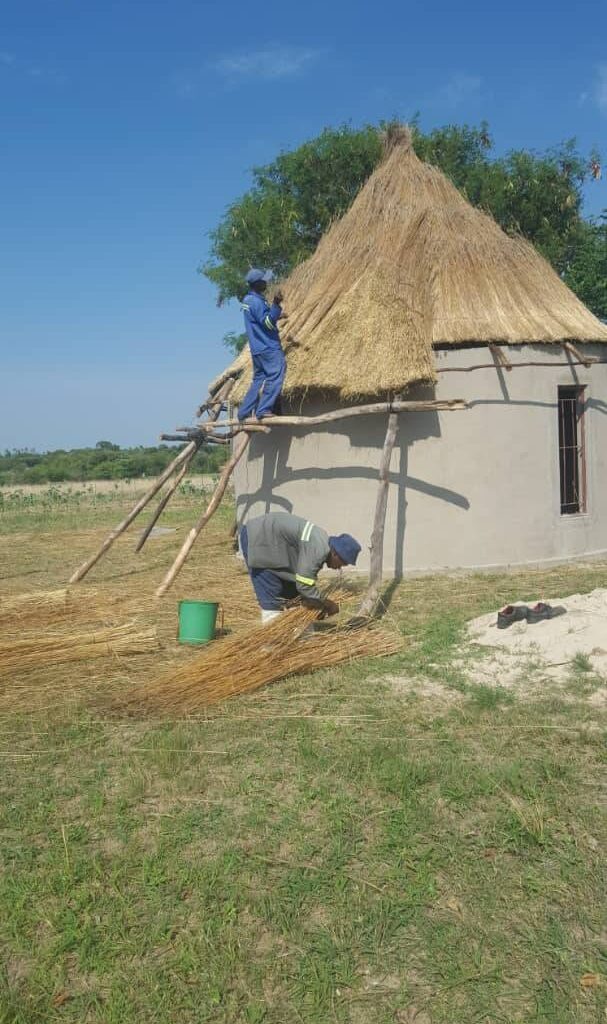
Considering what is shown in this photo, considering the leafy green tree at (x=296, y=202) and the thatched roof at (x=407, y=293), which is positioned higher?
the leafy green tree at (x=296, y=202)

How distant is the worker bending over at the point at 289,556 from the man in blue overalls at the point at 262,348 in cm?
350

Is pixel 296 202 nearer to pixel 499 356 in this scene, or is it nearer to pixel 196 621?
pixel 499 356

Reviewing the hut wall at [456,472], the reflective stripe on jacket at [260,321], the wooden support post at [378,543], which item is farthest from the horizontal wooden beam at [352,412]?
the reflective stripe on jacket at [260,321]

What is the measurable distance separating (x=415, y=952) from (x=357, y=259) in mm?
10531

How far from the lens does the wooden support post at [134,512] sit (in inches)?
420

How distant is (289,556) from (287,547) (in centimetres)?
8

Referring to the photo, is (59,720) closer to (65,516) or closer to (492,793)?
(492,793)

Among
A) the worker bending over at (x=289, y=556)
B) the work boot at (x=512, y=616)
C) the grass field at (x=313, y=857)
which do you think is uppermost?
the worker bending over at (x=289, y=556)

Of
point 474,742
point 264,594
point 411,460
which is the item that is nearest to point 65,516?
point 411,460

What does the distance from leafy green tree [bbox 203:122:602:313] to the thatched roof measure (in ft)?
31.0

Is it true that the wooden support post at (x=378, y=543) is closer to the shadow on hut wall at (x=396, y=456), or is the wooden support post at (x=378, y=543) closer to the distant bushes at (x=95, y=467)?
the shadow on hut wall at (x=396, y=456)

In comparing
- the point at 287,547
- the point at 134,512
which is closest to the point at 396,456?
the point at 134,512

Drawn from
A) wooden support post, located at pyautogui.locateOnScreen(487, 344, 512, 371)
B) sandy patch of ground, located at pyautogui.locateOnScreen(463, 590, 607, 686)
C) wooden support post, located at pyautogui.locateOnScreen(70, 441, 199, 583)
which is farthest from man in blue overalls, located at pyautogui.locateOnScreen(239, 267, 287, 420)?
sandy patch of ground, located at pyautogui.locateOnScreen(463, 590, 607, 686)

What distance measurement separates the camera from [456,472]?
425 inches
